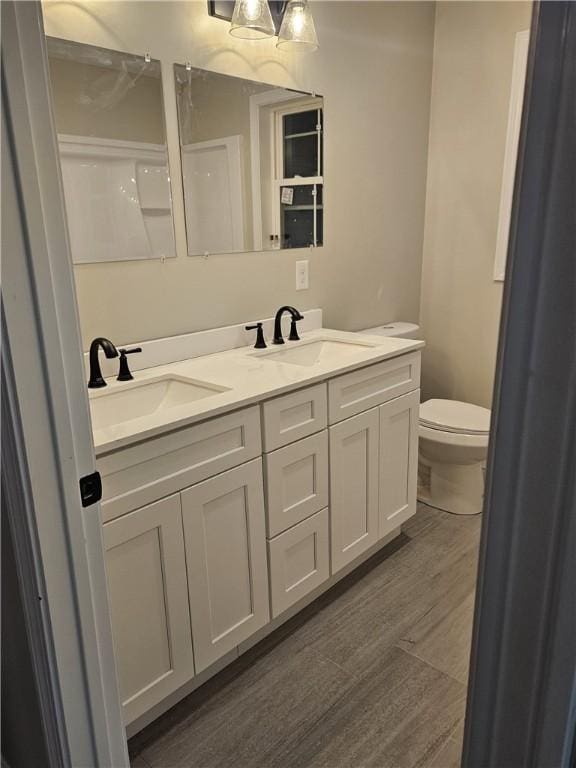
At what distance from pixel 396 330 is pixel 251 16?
151cm

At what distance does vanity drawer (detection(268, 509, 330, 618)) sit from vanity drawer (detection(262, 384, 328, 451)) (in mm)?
315

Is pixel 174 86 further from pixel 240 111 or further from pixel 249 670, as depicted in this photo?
pixel 249 670

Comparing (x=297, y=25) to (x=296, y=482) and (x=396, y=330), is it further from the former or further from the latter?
(x=296, y=482)

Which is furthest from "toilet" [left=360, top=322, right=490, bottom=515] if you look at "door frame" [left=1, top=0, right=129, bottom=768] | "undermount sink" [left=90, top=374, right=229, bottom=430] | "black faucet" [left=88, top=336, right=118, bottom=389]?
"door frame" [left=1, top=0, right=129, bottom=768]

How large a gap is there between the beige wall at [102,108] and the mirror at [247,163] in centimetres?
10

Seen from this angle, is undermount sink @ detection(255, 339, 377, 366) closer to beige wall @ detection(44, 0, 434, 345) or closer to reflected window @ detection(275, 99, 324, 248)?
beige wall @ detection(44, 0, 434, 345)

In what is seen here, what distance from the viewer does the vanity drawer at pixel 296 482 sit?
1.74 meters

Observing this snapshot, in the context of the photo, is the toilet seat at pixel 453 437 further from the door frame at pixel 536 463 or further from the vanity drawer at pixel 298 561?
the door frame at pixel 536 463

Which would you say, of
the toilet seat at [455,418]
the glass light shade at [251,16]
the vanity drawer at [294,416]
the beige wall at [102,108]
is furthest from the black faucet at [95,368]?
the toilet seat at [455,418]

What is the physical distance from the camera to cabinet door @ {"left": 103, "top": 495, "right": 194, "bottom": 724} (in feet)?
4.52

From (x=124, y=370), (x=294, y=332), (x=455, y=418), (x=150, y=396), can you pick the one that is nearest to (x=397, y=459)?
(x=455, y=418)

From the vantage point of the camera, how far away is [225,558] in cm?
163

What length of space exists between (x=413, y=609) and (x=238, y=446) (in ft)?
3.24

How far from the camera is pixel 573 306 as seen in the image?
56cm
